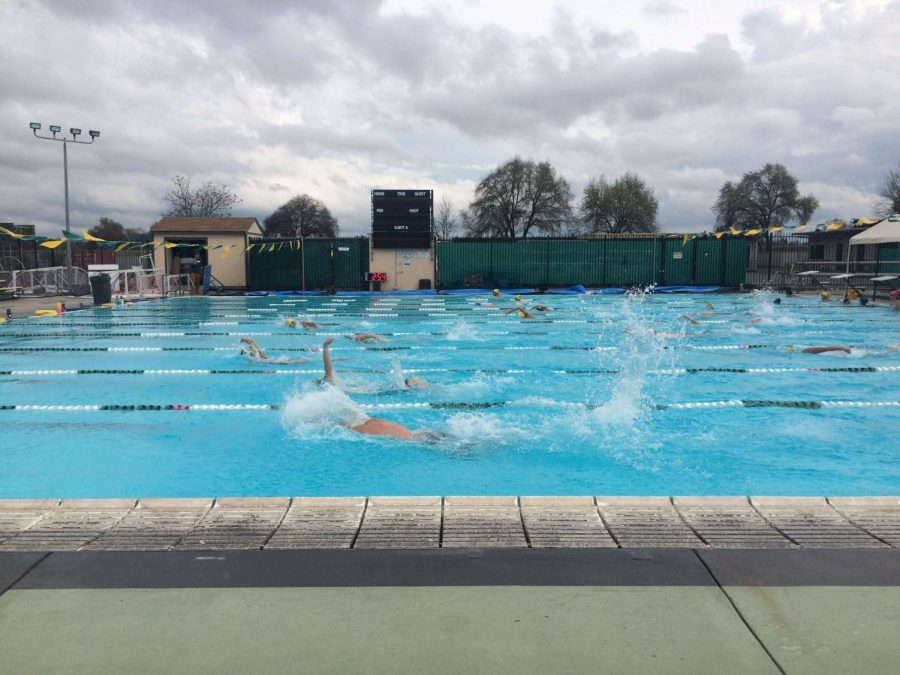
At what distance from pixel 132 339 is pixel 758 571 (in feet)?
41.7

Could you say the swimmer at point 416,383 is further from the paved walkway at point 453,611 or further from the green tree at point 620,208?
the green tree at point 620,208

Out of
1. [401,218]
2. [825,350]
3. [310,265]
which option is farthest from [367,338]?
[310,265]

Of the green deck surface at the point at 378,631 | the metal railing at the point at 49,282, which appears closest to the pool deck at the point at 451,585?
the green deck surface at the point at 378,631

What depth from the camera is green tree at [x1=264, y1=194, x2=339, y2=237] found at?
168 feet

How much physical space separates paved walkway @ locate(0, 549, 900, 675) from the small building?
25.5 metres

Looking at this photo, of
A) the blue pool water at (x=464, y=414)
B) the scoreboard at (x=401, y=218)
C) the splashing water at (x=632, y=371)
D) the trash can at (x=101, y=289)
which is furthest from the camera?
the scoreboard at (x=401, y=218)

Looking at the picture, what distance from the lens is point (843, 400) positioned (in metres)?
7.92

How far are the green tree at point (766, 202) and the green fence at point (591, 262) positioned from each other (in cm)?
1238

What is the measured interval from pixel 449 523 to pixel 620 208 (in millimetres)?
40181

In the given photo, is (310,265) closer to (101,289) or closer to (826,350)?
(101,289)

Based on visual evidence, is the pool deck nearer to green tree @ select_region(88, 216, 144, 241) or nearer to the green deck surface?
the green deck surface

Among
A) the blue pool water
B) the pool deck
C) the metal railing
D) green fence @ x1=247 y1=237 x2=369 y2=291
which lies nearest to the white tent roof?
the blue pool water

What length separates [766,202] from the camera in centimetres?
3881

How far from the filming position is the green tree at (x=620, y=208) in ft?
135
